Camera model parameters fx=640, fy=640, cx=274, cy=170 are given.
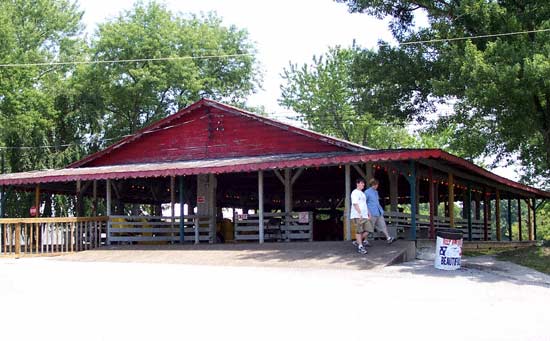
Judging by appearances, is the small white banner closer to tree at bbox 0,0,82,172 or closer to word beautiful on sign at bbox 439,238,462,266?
word beautiful on sign at bbox 439,238,462,266

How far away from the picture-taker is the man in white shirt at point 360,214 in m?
13.9

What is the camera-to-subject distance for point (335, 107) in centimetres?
5309

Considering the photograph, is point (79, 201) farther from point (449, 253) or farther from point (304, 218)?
point (449, 253)

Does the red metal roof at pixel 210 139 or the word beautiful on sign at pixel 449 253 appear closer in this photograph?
the word beautiful on sign at pixel 449 253

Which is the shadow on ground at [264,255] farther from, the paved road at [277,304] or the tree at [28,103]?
the tree at [28,103]

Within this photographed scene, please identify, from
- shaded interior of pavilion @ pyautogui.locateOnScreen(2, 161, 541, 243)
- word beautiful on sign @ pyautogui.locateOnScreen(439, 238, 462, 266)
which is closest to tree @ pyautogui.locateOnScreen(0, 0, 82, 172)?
shaded interior of pavilion @ pyautogui.locateOnScreen(2, 161, 541, 243)

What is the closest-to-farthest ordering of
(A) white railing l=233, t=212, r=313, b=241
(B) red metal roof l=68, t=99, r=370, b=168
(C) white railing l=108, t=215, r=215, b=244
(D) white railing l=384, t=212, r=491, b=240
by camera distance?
1. (D) white railing l=384, t=212, r=491, b=240
2. (A) white railing l=233, t=212, r=313, b=241
3. (C) white railing l=108, t=215, r=215, b=244
4. (B) red metal roof l=68, t=99, r=370, b=168

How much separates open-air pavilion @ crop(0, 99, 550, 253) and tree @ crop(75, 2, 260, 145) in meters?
15.1

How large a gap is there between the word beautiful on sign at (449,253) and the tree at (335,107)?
38820mm

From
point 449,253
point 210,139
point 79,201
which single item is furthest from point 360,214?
point 79,201

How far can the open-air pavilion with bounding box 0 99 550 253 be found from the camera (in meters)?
17.7

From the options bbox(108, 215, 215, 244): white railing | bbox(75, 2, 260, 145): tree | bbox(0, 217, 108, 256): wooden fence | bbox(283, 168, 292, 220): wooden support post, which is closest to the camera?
bbox(283, 168, 292, 220): wooden support post

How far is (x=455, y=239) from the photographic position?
12.8 metres

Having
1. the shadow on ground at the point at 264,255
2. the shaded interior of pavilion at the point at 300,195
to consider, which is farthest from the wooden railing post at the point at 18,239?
the shaded interior of pavilion at the point at 300,195
